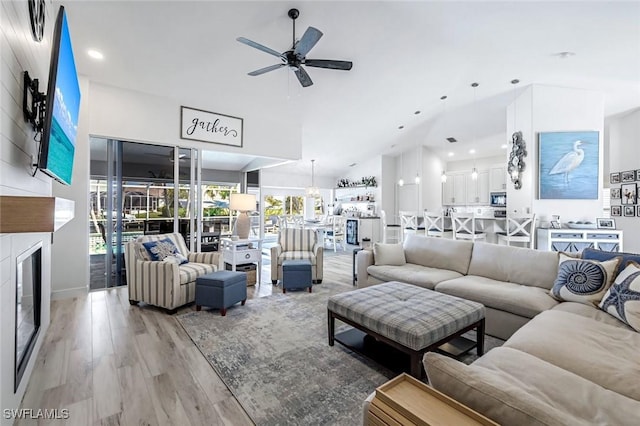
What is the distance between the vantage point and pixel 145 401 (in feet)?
6.09

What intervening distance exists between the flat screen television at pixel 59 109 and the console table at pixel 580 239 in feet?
20.6

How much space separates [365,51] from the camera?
407 cm

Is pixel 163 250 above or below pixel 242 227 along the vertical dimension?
below

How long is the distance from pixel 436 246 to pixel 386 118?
3.73 m

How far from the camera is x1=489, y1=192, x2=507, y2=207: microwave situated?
7406 mm

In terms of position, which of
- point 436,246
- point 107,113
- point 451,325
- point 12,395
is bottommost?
point 12,395

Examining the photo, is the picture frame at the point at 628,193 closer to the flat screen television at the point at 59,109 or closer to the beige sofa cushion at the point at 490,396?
the beige sofa cushion at the point at 490,396

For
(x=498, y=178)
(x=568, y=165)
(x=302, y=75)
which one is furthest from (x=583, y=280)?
(x=498, y=178)

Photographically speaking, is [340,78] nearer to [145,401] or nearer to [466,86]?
[466,86]

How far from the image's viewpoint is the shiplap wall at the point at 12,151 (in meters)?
1.48

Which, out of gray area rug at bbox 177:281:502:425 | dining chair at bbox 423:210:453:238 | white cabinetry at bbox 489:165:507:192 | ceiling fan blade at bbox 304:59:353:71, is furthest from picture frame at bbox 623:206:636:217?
ceiling fan blade at bbox 304:59:353:71

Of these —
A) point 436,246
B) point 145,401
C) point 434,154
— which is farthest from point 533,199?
point 145,401

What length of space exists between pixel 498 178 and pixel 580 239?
372 centimetres

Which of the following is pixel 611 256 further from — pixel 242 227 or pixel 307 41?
pixel 242 227
